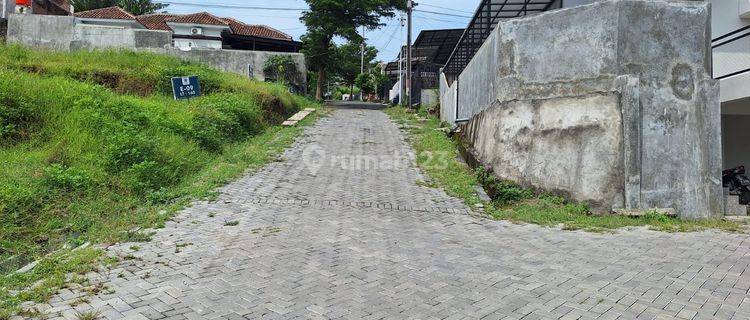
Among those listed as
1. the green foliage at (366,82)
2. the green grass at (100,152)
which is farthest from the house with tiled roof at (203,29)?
the green grass at (100,152)

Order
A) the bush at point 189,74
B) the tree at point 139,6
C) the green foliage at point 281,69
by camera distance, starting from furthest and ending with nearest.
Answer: the tree at point 139,6
the green foliage at point 281,69
the bush at point 189,74

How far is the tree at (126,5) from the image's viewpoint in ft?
130

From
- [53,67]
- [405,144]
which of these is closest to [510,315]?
Result: [405,144]

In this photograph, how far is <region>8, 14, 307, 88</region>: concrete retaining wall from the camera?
16.5 metres

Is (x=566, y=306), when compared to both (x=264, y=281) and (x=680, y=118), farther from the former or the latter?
(x=680, y=118)

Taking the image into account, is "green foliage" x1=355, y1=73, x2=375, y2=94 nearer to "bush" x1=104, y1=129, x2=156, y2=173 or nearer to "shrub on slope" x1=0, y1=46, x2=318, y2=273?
"shrub on slope" x1=0, y1=46, x2=318, y2=273

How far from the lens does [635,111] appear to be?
6.95 meters

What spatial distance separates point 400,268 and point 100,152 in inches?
208

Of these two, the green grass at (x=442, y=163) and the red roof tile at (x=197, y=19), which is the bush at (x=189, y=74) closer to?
the green grass at (x=442, y=163)

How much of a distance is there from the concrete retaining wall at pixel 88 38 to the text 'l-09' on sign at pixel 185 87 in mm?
5860

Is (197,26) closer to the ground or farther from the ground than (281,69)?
farther from the ground

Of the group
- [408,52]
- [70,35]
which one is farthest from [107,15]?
[408,52]

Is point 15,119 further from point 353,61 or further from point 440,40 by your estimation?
point 353,61

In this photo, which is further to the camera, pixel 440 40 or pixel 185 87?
pixel 440 40
